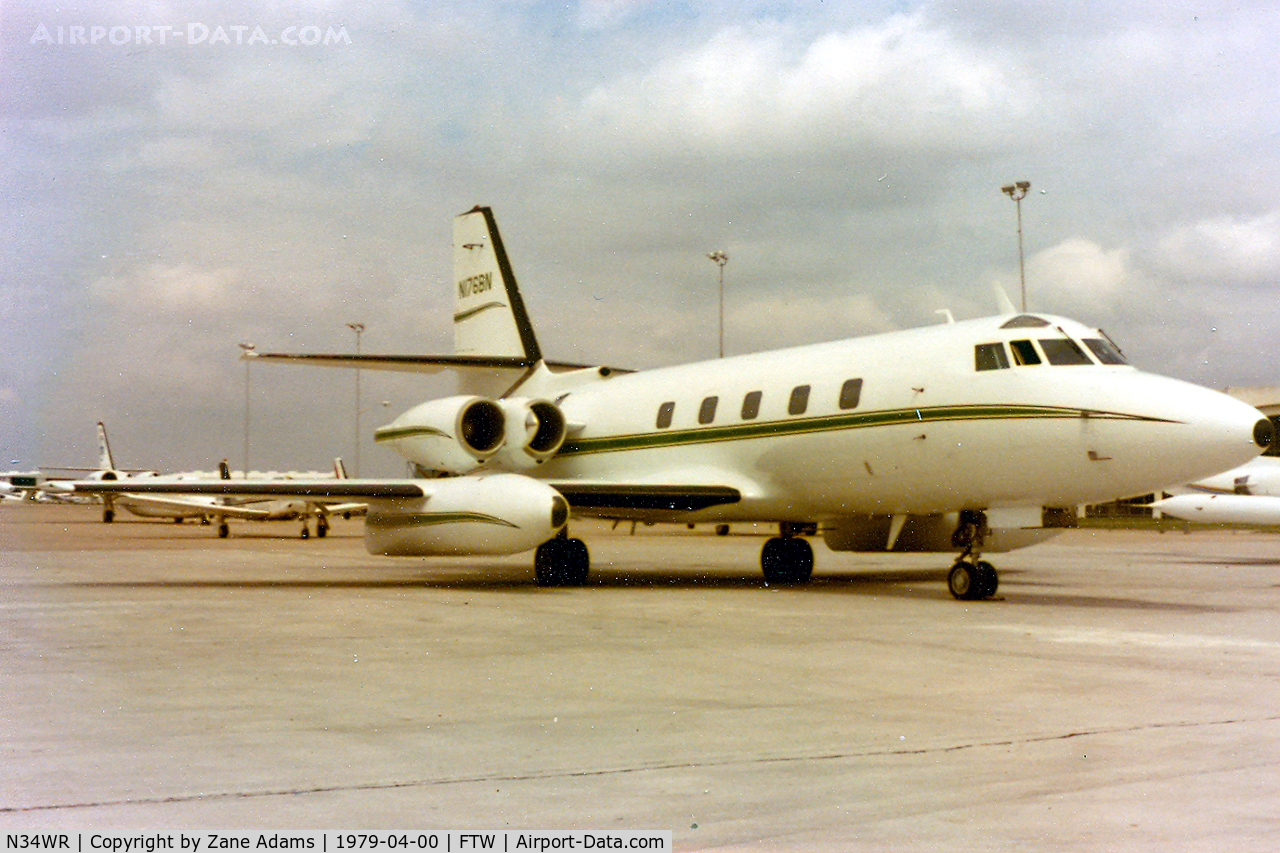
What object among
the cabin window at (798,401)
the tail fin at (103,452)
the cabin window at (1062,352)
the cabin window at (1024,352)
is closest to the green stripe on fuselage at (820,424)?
the cabin window at (798,401)

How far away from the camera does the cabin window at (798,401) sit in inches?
643

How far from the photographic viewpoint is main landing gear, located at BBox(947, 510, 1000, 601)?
1452cm

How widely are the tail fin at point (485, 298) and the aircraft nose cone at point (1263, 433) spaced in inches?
520

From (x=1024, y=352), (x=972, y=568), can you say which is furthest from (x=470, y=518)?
(x=1024, y=352)

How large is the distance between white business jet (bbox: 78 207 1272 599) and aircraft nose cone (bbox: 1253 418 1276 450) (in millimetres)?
30

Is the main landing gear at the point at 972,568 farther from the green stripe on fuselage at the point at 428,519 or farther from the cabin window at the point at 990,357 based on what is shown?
the green stripe on fuselage at the point at 428,519

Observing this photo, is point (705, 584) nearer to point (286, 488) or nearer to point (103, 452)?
point (286, 488)

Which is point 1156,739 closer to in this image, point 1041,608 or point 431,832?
point 431,832

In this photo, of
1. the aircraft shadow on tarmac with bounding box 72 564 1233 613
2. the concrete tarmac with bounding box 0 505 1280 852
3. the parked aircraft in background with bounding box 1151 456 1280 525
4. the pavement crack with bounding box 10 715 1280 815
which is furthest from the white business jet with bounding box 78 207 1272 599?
the parked aircraft in background with bounding box 1151 456 1280 525

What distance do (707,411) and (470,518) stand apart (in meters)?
3.96

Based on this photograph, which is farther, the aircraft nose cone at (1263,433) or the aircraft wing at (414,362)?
the aircraft wing at (414,362)

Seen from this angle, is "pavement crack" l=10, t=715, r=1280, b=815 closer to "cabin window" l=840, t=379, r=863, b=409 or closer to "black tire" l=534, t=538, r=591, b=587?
"cabin window" l=840, t=379, r=863, b=409

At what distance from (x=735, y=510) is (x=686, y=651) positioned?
297 inches

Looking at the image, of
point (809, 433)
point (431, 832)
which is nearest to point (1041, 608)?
point (809, 433)
